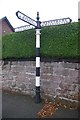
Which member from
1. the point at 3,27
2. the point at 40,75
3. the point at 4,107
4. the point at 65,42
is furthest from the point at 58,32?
the point at 3,27

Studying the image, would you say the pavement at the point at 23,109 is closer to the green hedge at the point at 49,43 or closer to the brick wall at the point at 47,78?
the brick wall at the point at 47,78

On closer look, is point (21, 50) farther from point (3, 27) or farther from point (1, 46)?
point (3, 27)

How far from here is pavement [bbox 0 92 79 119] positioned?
6.17 metres

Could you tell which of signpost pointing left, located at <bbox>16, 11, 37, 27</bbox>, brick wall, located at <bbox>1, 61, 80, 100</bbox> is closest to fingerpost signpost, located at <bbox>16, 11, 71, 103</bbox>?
signpost pointing left, located at <bbox>16, 11, 37, 27</bbox>

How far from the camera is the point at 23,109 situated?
6809mm

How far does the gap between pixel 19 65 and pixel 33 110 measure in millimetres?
2914

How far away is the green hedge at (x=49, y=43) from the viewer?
724cm

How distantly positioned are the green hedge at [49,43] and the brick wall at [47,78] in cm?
33

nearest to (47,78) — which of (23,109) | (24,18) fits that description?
(23,109)

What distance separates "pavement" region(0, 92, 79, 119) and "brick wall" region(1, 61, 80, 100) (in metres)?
0.53

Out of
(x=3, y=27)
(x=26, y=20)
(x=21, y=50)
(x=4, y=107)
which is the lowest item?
(x=4, y=107)

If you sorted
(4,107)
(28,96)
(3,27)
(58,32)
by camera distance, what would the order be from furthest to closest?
(3,27) → (28,96) → (58,32) → (4,107)

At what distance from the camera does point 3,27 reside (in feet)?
86.9

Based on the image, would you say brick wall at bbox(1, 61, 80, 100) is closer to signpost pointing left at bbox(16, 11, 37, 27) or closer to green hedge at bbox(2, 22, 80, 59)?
green hedge at bbox(2, 22, 80, 59)
